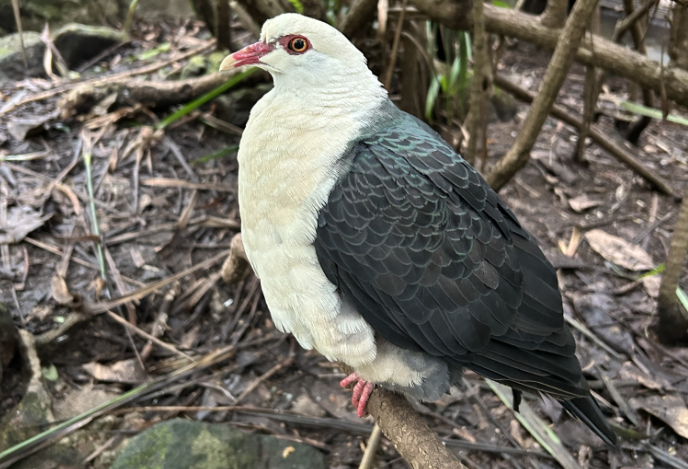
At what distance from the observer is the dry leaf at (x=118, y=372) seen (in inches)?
101

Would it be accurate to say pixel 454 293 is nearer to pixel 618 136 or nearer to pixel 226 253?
pixel 226 253

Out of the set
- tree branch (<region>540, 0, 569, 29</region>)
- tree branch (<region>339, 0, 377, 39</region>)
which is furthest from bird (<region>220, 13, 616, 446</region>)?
tree branch (<region>540, 0, 569, 29</region>)

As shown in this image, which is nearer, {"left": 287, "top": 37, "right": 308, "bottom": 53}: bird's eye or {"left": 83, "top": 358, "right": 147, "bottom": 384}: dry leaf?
{"left": 287, "top": 37, "right": 308, "bottom": 53}: bird's eye

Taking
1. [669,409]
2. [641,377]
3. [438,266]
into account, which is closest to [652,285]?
[641,377]

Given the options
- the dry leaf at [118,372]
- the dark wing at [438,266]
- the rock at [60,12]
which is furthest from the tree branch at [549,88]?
the rock at [60,12]

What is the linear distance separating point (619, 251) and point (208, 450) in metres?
2.81

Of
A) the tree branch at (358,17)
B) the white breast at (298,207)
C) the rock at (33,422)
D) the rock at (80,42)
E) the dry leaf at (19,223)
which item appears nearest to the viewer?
the white breast at (298,207)

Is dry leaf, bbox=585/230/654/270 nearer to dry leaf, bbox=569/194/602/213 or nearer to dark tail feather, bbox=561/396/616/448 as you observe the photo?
dry leaf, bbox=569/194/602/213

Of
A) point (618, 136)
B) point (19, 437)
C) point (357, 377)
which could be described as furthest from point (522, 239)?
point (618, 136)

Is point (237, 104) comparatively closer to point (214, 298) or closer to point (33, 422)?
point (214, 298)

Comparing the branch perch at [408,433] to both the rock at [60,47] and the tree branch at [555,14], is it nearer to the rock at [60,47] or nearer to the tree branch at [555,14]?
the tree branch at [555,14]

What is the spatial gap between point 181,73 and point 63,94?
38.3 inches

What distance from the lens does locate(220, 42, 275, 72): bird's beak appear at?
1771 mm

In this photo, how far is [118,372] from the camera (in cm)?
261
